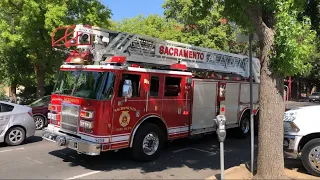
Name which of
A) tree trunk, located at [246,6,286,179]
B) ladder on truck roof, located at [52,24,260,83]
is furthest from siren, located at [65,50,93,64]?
tree trunk, located at [246,6,286,179]

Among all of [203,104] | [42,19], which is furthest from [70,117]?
[42,19]

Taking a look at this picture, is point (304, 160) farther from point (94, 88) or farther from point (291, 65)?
point (94, 88)

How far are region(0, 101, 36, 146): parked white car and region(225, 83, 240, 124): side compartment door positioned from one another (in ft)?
20.5

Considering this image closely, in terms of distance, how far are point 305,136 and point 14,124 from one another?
25.1ft

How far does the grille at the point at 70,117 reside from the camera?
7.68 metres

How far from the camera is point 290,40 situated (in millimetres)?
5422

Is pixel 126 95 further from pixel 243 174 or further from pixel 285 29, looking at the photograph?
pixel 285 29

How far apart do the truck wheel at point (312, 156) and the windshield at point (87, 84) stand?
426cm

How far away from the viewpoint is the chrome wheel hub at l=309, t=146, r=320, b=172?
21.8ft

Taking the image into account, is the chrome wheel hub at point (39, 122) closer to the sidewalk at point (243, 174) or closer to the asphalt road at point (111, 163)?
the asphalt road at point (111, 163)

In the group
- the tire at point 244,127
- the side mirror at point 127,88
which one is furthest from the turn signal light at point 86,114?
the tire at point 244,127

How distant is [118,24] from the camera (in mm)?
41062

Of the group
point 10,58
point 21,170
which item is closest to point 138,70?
point 21,170

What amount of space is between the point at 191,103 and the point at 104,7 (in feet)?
35.4
